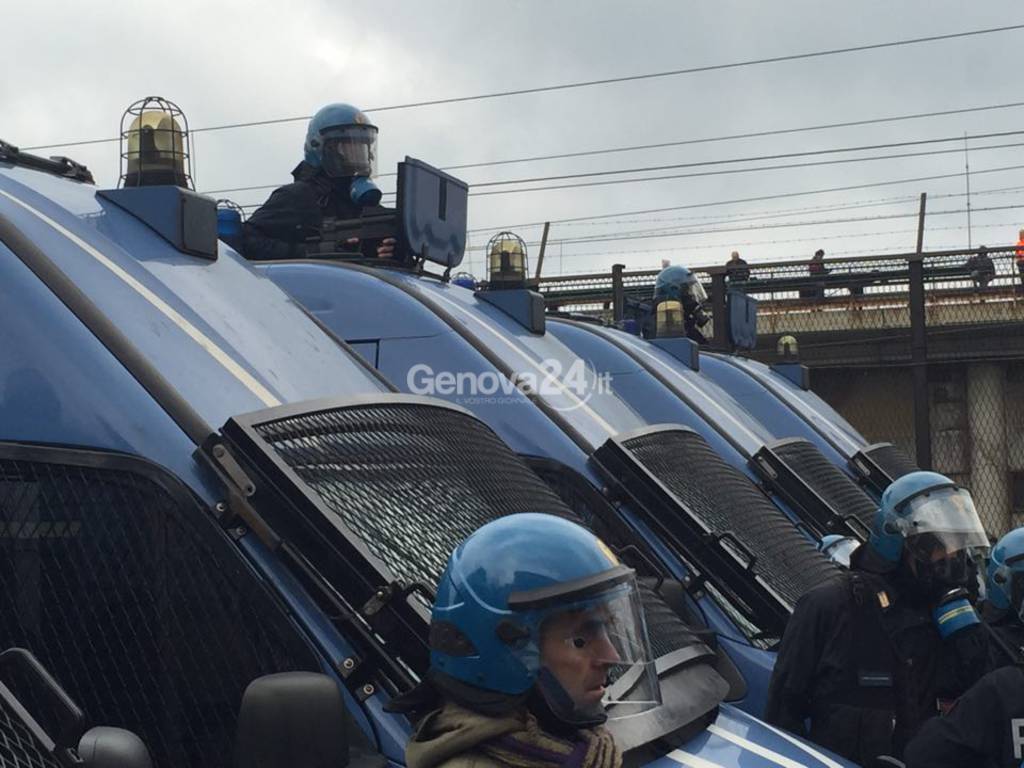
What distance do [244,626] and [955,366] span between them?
15.6 metres

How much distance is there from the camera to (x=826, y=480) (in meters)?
9.25

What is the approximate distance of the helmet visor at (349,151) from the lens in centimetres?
779

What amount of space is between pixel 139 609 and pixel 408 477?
747mm

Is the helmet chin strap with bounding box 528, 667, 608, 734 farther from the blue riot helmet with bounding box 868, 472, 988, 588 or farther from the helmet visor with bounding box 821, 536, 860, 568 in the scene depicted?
the helmet visor with bounding box 821, 536, 860, 568

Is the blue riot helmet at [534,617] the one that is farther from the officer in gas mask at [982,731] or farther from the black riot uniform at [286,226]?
the black riot uniform at [286,226]

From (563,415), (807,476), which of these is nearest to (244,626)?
(563,415)

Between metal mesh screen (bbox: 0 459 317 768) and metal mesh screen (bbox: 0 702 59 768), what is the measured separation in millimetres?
364

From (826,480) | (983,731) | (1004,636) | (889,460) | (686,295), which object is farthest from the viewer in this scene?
(686,295)

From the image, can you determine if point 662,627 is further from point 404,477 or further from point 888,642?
point 888,642

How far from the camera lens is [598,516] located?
19.7 ft

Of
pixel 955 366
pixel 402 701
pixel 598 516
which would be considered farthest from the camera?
pixel 955 366

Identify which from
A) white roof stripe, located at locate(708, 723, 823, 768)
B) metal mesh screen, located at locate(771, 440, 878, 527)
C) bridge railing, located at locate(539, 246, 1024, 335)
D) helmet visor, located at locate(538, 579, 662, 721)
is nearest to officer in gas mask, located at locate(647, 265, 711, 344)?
bridge railing, located at locate(539, 246, 1024, 335)

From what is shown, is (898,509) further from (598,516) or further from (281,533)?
(281,533)

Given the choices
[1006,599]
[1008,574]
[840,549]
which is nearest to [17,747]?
[1008,574]
